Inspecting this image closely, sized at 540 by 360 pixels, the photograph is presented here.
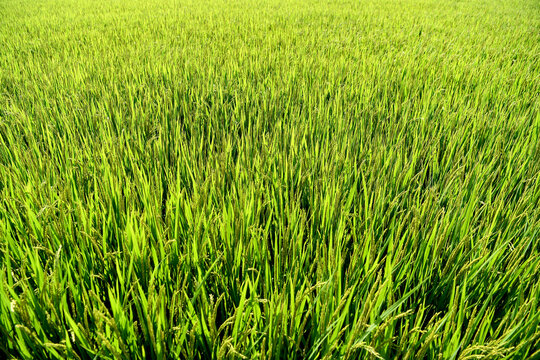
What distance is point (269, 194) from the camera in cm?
106

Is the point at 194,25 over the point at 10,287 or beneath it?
over

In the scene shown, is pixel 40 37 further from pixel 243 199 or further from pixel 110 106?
pixel 243 199

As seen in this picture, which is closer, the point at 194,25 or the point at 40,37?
the point at 40,37

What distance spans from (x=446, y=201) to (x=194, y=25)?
4211 millimetres

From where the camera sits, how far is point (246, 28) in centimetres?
412

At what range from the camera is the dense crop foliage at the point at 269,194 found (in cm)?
61

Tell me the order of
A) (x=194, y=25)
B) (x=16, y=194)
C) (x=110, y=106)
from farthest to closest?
(x=194, y=25) → (x=110, y=106) → (x=16, y=194)

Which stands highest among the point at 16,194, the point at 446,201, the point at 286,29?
the point at 286,29

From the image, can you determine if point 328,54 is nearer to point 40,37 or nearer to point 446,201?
point 446,201

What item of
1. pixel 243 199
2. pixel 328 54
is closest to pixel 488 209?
pixel 243 199

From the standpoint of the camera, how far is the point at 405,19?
5105mm

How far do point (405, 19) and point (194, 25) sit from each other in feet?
10.1

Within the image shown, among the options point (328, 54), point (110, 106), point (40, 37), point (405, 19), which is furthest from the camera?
point (405, 19)

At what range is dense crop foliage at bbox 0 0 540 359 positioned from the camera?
0.61 meters
